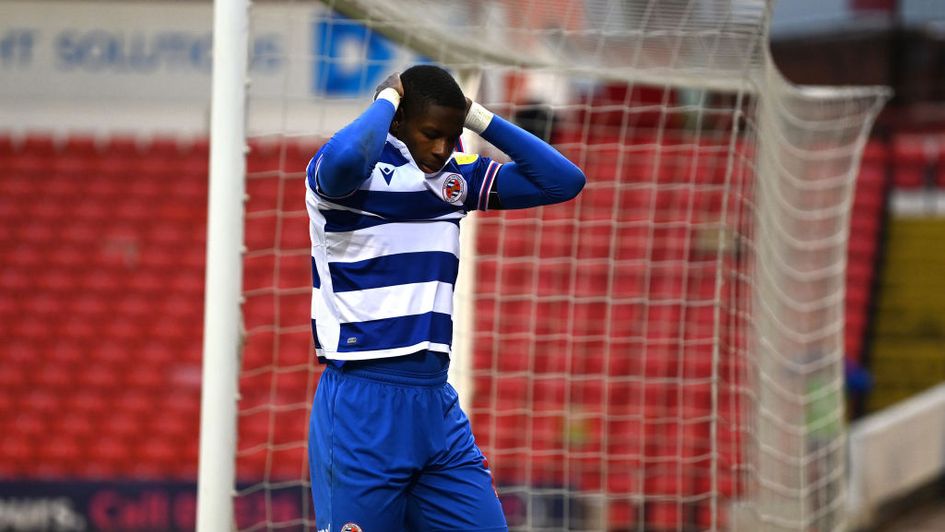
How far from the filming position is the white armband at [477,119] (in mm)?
2520

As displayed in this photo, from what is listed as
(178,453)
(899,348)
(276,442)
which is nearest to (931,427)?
(899,348)

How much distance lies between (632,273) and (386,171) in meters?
4.74

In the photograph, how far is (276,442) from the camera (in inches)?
293

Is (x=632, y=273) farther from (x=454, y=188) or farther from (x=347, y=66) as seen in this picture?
(x=454, y=188)

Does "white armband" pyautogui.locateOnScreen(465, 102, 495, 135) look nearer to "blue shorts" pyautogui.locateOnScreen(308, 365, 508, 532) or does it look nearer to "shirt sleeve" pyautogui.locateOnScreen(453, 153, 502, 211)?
"shirt sleeve" pyautogui.locateOnScreen(453, 153, 502, 211)

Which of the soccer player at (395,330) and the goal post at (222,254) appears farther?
the goal post at (222,254)

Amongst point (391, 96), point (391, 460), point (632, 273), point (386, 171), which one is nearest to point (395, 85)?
point (391, 96)

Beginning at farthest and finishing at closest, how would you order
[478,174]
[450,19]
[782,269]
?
[782,269], [450,19], [478,174]

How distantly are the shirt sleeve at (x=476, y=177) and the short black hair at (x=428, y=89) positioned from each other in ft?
0.73

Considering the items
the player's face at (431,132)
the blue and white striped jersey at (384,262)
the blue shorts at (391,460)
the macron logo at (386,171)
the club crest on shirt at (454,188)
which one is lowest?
the blue shorts at (391,460)

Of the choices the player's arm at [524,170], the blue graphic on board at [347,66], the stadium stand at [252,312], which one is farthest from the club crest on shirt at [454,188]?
the blue graphic on board at [347,66]

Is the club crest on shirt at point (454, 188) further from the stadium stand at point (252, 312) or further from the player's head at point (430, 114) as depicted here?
the stadium stand at point (252, 312)

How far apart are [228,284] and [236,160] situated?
1.07 feet

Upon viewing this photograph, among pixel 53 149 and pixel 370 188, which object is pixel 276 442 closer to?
pixel 53 149
